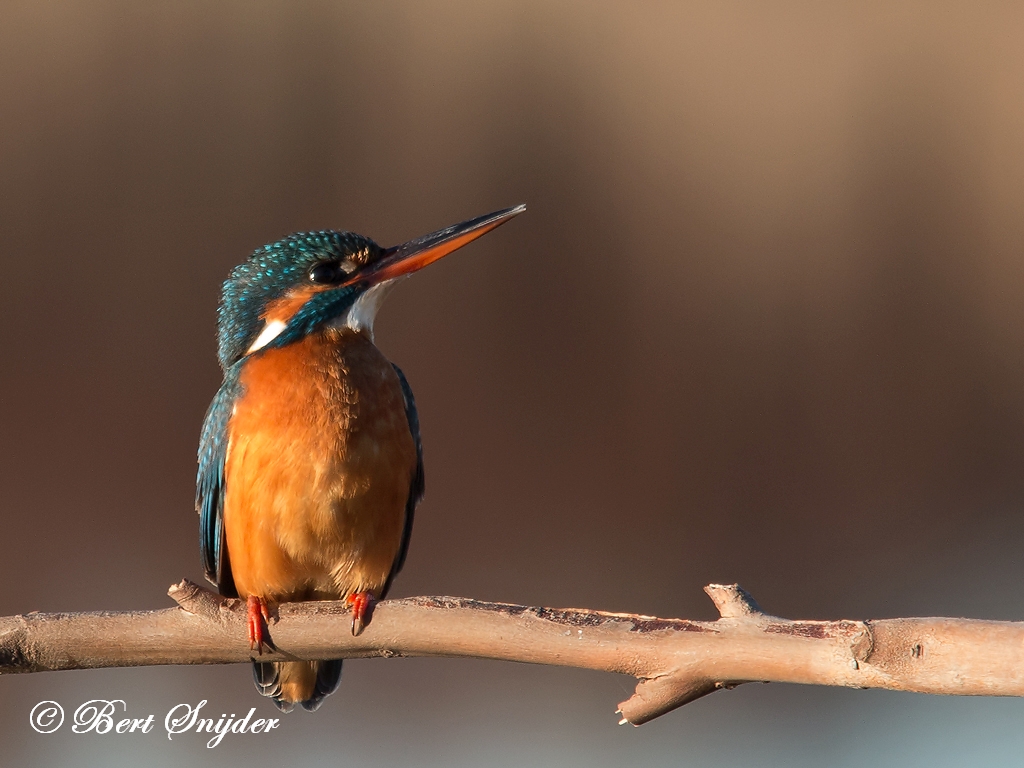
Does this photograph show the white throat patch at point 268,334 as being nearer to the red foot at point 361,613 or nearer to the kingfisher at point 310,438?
the kingfisher at point 310,438

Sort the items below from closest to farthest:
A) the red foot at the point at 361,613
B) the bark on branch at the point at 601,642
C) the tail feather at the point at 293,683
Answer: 1. the bark on branch at the point at 601,642
2. the red foot at the point at 361,613
3. the tail feather at the point at 293,683

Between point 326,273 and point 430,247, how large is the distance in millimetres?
198

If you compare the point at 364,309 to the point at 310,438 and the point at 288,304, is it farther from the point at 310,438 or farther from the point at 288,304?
the point at 310,438

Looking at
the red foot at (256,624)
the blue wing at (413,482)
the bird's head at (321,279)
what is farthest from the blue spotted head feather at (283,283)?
the red foot at (256,624)

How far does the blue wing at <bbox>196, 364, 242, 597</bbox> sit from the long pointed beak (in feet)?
1.03

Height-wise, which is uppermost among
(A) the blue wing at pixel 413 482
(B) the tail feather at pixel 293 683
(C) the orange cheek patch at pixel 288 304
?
(C) the orange cheek patch at pixel 288 304

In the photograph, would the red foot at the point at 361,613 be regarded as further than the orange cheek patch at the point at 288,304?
No

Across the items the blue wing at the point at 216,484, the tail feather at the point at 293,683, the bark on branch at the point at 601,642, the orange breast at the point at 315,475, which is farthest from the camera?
Result: the tail feather at the point at 293,683

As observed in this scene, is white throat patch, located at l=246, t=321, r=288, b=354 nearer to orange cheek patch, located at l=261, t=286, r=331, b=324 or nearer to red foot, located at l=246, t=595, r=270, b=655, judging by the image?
orange cheek patch, located at l=261, t=286, r=331, b=324

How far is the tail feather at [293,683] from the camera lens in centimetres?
198

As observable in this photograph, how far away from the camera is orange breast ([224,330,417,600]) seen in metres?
1.74

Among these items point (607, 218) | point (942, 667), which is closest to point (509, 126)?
point (607, 218)

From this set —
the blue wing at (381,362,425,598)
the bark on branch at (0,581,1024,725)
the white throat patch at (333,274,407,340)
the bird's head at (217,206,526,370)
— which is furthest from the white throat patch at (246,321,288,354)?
the bark on branch at (0,581,1024,725)

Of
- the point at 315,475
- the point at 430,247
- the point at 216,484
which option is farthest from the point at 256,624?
the point at 430,247
